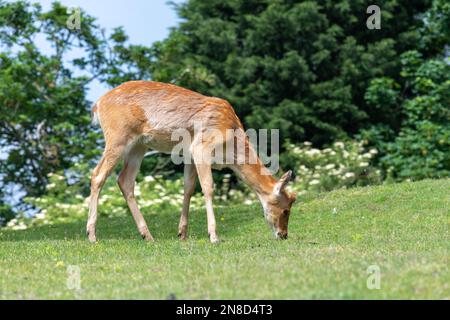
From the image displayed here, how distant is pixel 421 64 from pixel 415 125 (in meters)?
1.48

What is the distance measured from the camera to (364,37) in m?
24.1

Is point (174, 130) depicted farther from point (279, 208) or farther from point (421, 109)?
point (421, 109)

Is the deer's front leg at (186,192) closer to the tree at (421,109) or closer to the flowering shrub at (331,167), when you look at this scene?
the flowering shrub at (331,167)

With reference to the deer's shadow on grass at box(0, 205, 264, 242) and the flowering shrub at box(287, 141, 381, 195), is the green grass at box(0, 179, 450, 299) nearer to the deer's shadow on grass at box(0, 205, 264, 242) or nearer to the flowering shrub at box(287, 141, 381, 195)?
the deer's shadow on grass at box(0, 205, 264, 242)

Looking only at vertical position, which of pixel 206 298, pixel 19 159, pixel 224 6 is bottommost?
pixel 206 298

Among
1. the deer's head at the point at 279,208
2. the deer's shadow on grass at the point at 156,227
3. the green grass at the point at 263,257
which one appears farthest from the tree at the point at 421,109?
the deer's head at the point at 279,208

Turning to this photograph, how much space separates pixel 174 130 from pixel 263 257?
2732 mm

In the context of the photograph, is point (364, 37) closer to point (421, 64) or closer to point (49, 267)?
point (421, 64)

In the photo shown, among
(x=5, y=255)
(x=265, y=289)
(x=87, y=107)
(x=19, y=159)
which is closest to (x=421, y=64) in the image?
(x=87, y=107)

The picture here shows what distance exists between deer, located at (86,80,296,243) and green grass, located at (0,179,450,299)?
1.58ft

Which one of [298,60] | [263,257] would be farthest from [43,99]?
[263,257]

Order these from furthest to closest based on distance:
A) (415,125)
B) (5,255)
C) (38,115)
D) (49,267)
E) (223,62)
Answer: (223,62) < (415,125) < (38,115) < (5,255) < (49,267)

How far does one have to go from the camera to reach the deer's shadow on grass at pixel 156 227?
12.8 meters

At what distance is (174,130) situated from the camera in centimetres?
1103
